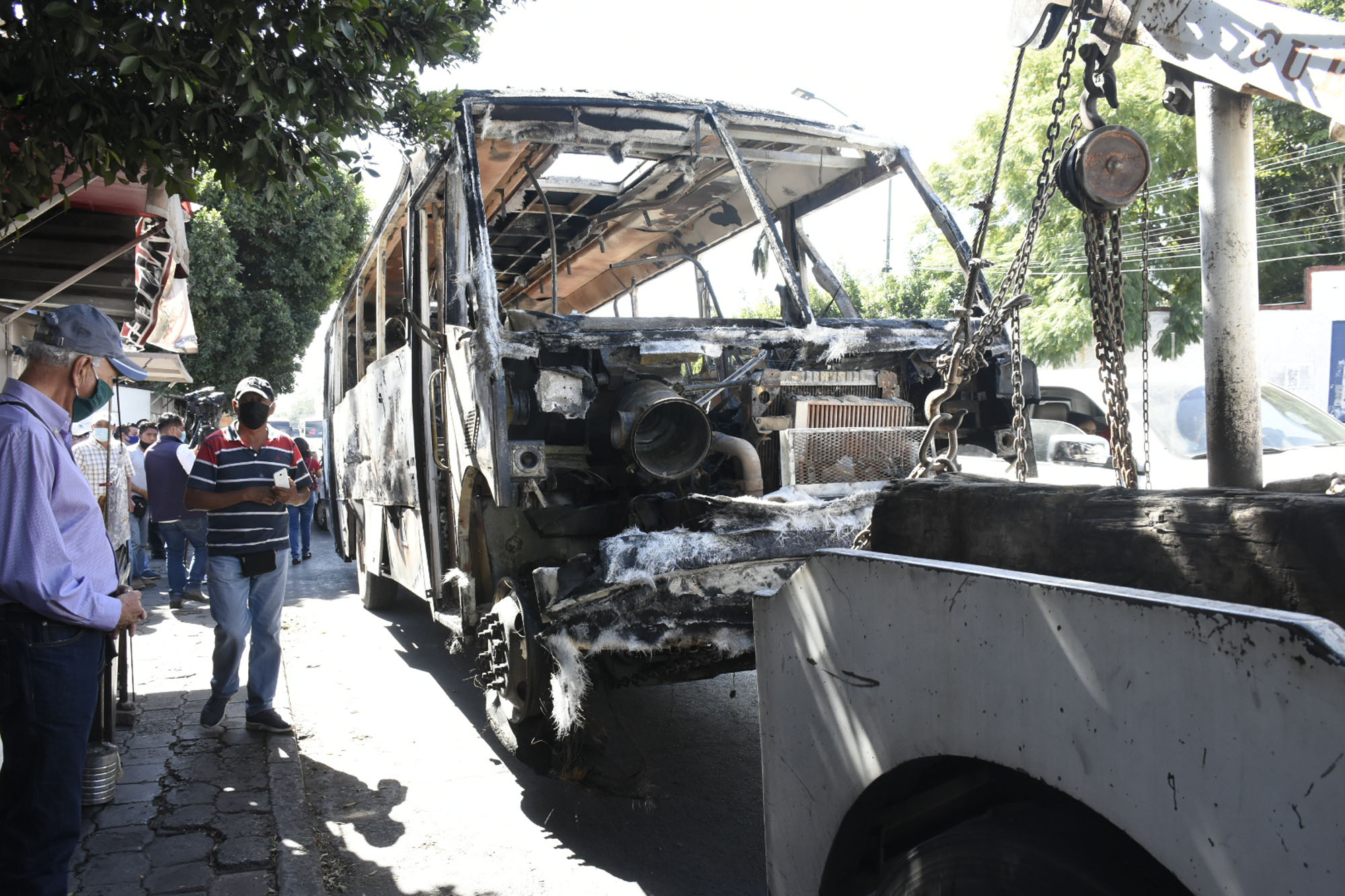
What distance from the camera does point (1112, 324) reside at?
2.95 metres

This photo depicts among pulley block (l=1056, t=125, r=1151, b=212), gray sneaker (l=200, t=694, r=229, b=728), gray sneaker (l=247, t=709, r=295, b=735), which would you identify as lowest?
gray sneaker (l=247, t=709, r=295, b=735)

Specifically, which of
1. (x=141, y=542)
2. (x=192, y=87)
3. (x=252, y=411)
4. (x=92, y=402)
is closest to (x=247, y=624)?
(x=252, y=411)

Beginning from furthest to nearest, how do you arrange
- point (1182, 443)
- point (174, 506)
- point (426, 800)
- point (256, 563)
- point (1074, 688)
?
point (174, 506), point (1182, 443), point (256, 563), point (426, 800), point (1074, 688)

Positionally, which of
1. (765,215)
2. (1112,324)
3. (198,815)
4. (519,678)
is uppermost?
(765,215)

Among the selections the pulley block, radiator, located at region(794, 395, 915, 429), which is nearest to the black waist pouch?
radiator, located at region(794, 395, 915, 429)

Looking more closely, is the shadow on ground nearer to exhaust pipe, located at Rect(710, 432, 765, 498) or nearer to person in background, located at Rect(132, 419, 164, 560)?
exhaust pipe, located at Rect(710, 432, 765, 498)

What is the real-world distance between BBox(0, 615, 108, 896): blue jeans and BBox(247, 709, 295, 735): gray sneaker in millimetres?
2220

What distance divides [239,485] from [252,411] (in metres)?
0.39

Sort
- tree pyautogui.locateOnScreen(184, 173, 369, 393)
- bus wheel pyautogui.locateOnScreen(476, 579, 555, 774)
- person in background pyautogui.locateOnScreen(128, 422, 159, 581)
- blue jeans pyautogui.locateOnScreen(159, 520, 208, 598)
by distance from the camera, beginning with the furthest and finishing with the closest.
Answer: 1. tree pyautogui.locateOnScreen(184, 173, 369, 393)
2. person in background pyautogui.locateOnScreen(128, 422, 159, 581)
3. blue jeans pyautogui.locateOnScreen(159, 520, 208, 598)
4. bus wheel pyautogui.locateOnScreen(476, 579, 555, 774)

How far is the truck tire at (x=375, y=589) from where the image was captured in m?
8.24

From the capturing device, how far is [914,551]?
2.12 meters

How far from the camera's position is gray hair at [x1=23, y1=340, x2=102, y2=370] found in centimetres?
281

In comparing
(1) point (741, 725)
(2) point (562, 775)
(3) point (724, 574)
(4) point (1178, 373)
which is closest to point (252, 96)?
(3) point (724, 574)

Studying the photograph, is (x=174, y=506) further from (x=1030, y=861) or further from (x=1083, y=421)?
(x=1030, y=861)
